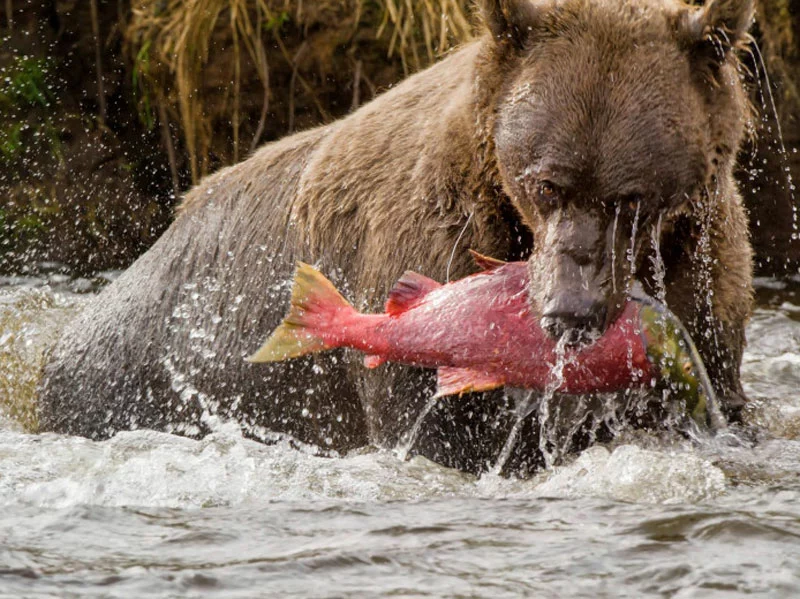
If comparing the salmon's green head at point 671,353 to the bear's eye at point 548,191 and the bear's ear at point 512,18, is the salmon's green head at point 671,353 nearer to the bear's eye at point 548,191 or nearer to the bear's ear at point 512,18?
the bear's eye at point 548,191

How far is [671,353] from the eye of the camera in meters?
4.23

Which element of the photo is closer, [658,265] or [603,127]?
[603,127]

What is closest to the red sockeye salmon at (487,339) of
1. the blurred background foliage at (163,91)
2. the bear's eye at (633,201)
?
the bear's eye at (633,201)

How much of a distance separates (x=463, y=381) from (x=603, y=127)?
0.94 meters

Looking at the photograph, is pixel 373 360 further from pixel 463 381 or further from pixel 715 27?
pixel 715 27

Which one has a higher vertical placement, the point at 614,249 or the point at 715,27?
the point at 715,27

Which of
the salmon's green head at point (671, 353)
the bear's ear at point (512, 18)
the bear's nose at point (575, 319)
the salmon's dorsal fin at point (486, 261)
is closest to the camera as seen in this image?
the bear's nose at point (575, 319)

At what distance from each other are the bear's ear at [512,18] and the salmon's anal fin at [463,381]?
42.0 inches

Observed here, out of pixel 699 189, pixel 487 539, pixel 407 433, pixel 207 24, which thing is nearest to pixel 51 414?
pixel 407 433

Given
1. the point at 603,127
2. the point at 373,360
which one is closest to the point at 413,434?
the point at 373,360

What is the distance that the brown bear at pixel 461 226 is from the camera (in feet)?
13.5

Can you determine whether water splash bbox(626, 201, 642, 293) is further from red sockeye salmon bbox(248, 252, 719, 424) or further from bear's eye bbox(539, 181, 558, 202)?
bear's eye bbox(539, 181, 558, 202)

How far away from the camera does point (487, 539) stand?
4.00m

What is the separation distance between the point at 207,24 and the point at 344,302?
17.1 feet
